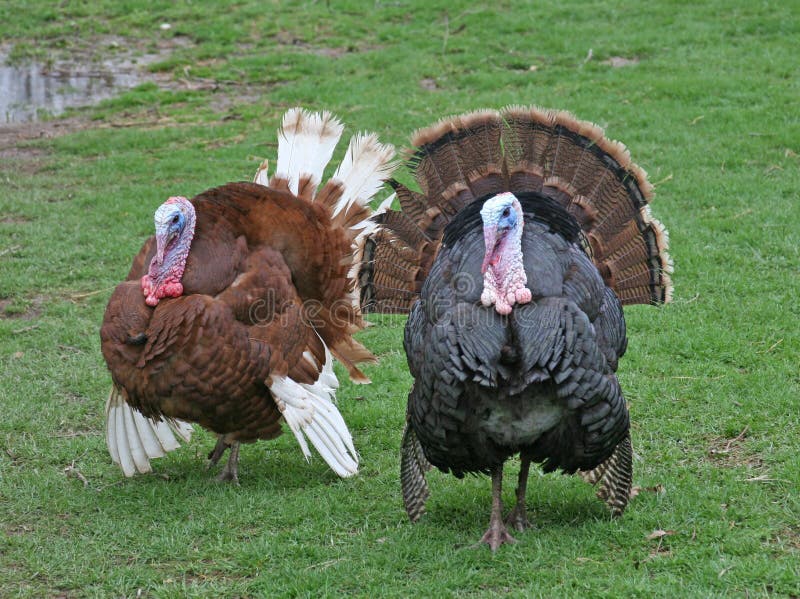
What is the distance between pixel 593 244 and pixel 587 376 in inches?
50.1

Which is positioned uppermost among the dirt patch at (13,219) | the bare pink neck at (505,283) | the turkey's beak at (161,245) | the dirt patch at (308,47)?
the dirt patch at (308,47)

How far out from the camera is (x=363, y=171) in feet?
22.7

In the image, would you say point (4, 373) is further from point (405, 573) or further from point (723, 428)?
point (723, 428)

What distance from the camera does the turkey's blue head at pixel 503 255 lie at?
15.2 feet

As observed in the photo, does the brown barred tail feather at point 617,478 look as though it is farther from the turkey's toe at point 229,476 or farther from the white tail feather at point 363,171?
the white tail feather at point 363,171

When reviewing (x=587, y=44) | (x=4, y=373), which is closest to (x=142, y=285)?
(x=4, y=373)

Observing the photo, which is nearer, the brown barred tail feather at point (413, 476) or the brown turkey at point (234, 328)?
the brown barred tail feather at point (413, 476)

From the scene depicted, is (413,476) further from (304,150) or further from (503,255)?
(304,150)

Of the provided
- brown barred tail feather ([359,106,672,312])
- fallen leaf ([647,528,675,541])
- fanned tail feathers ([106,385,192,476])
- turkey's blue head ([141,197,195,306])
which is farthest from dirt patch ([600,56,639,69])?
fallen leaf ([647,528,675,541])

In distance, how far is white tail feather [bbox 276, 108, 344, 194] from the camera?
22.3 feet

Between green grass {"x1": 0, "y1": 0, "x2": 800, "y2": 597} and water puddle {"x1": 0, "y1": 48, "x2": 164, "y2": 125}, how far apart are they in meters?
0.50

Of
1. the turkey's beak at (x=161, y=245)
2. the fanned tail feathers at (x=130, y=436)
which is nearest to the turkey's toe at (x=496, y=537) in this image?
the fanned tail feathers at (x=130, y=436)

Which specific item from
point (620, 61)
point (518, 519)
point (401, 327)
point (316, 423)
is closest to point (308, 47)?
point (620, 61)

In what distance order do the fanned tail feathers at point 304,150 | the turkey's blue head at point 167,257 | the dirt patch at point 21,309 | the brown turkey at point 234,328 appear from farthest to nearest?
the dirt patch at point 21,309 < the fanned tail feathers at point 304,150 < the turkey's blue head at point 167,257 < the brown turkey at point 234,328
